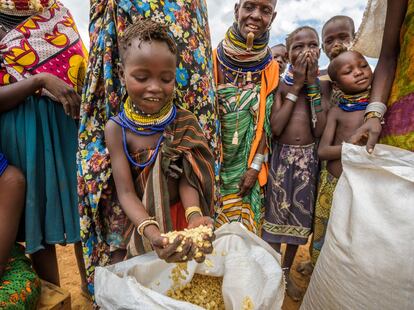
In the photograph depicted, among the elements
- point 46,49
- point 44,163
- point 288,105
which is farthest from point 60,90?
point 288,105

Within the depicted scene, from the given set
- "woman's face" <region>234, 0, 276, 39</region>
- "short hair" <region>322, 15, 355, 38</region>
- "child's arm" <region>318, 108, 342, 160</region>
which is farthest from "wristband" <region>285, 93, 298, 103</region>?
"short hair" <region>322, 15, 355, 38</region>

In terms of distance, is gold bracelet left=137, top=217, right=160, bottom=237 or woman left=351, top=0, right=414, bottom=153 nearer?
gold bracelet left=137, top=217, right=160, bottom=237

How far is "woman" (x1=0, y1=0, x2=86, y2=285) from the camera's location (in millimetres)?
1543

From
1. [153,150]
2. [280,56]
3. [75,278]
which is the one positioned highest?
[280,56]

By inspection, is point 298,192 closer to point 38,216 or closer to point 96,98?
point 96,98

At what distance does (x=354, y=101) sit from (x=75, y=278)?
2.76m

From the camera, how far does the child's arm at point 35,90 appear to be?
151 centimetres

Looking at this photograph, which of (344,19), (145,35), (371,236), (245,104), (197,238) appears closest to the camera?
(197,238)

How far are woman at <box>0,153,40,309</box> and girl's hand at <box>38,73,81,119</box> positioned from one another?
0.39m

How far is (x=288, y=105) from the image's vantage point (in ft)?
6.75

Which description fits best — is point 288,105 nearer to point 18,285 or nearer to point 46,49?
point 46,49

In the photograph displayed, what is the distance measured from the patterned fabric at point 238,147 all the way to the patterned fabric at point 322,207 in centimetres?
40

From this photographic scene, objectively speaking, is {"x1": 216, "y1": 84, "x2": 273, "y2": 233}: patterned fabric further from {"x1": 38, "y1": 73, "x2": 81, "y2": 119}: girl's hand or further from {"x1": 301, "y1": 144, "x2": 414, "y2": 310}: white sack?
{"x1": 38, "y1": 73, "x2": 81, "y2": 119}: girl's hand

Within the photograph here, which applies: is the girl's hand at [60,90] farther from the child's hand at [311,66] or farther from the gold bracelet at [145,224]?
the child's hand at [311,66]
